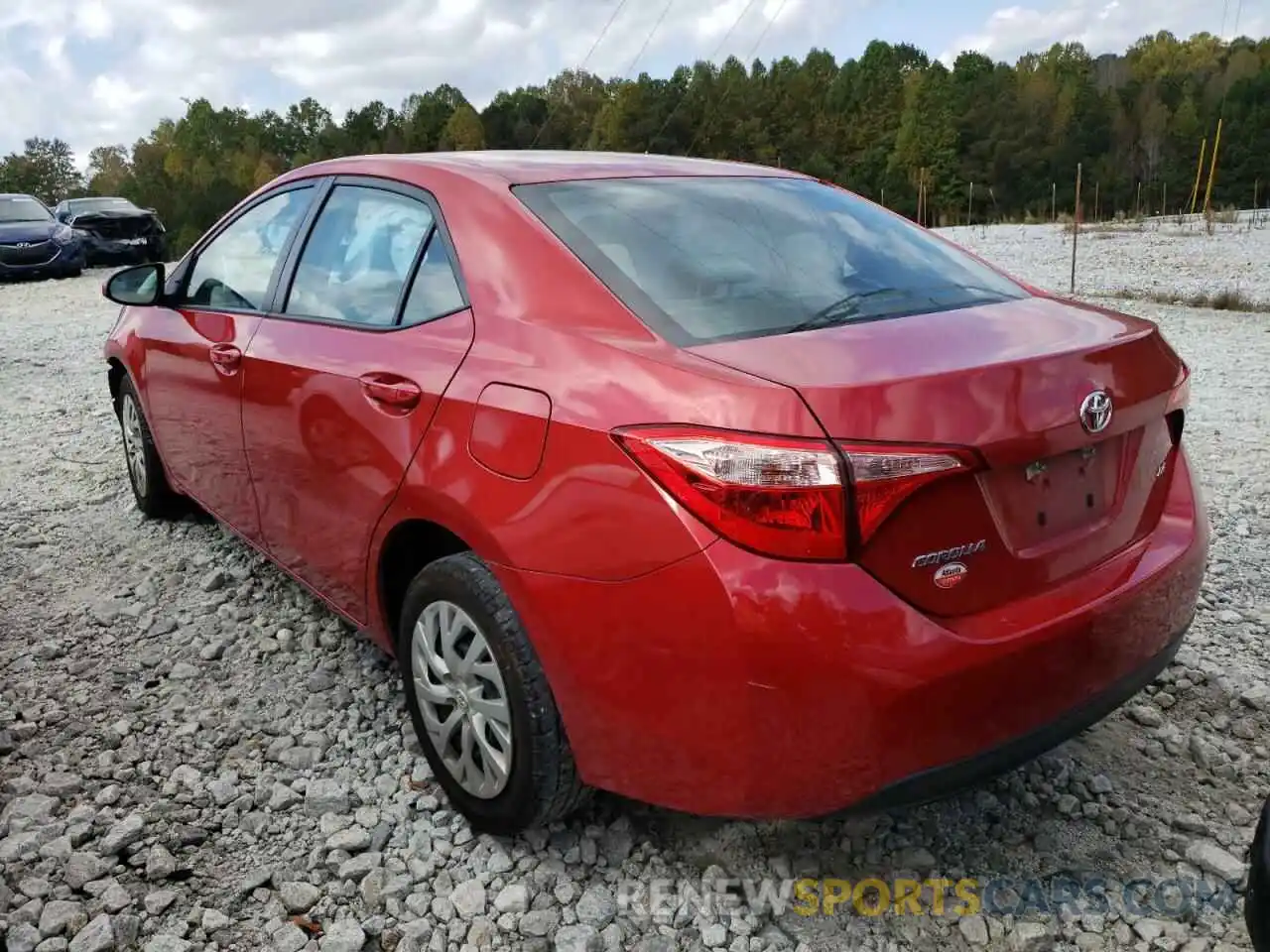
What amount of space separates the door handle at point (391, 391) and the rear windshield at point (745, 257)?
0.49m

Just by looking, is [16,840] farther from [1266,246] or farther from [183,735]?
A: [1266,246]

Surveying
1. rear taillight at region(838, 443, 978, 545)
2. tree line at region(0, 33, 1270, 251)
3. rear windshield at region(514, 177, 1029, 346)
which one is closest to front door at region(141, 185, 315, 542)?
rear windshield at region(514, 177, 1029, 346)

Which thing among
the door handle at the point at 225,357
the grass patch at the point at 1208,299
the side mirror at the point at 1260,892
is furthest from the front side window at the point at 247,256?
the grass patch at the point at 1208,299

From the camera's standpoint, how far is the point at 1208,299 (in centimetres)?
1149

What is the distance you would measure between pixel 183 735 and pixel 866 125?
88748 mm

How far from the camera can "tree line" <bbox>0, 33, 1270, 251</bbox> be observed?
63844 mm

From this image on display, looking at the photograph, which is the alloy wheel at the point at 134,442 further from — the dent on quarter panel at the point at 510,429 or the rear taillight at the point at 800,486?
the rear taillight at the point at 800,486

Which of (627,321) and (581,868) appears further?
(581,868)

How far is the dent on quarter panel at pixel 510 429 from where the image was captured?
2.06 meters

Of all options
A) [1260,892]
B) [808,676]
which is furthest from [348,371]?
[1260,892]

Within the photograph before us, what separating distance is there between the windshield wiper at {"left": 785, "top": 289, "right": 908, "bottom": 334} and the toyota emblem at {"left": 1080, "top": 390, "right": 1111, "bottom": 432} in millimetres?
492

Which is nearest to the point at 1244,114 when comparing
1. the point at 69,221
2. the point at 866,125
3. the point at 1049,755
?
the point at 866,125

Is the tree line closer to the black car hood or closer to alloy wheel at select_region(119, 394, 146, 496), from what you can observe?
the black car hood

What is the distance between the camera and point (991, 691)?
188 cm
